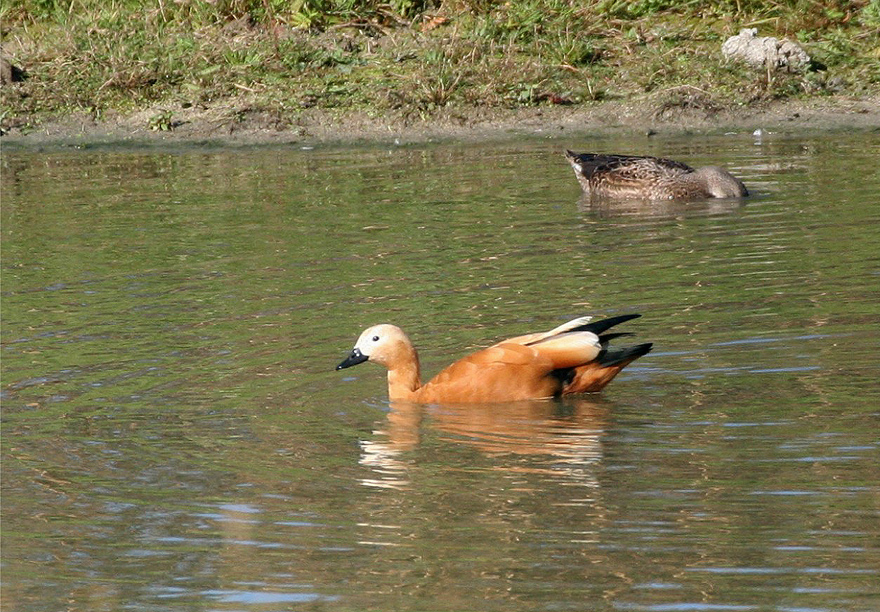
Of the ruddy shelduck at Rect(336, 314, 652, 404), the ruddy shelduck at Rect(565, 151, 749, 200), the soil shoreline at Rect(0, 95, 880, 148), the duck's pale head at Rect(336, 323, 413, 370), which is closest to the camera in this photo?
the ruddy shelduck at Rect(336, 314, 652, 404)

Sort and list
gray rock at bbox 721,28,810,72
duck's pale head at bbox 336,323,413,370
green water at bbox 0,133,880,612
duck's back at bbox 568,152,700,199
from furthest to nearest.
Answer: gray rock at bbox 721,28,810,72 → duck's back at bbox 568,152,700,199 → duck's pale head at bbox 336,323,413,370 → green water at bbox 0,133,880,612

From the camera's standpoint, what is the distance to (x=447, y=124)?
693 inches

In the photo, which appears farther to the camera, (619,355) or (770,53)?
(770,53)

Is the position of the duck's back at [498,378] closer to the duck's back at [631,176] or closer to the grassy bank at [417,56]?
the duck's back at [631,176]

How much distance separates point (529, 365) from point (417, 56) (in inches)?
458

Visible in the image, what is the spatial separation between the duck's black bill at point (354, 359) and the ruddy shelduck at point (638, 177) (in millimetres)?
6369

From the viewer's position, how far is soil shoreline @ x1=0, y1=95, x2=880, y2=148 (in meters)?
17.2

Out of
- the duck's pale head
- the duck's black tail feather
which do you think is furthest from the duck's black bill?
the duck's black tail feather

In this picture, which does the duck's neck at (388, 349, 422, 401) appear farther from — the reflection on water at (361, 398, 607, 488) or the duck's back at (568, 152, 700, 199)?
the duck's back at (568, 152, 700, 199)

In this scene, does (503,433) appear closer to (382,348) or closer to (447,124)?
(382,348)

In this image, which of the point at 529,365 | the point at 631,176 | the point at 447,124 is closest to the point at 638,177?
the point at 631,176

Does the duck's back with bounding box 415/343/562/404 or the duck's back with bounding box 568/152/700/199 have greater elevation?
the duck's back with bounding box 568/152/700/199

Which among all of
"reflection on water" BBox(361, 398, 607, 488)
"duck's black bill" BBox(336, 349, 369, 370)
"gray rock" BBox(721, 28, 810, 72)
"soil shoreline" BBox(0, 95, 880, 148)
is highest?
"gray rock" BBox(721, 28, 810, 72)

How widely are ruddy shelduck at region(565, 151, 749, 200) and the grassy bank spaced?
3549mm
